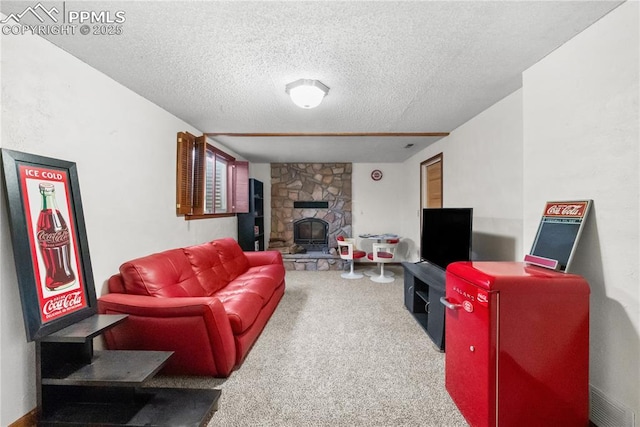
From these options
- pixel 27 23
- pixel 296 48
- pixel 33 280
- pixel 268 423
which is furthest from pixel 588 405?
pixel 27 23

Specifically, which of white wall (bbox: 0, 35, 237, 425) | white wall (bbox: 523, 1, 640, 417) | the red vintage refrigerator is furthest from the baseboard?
white wall (bbox: 523, 1, 640, 417)

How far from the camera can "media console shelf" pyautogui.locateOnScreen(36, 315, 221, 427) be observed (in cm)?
136

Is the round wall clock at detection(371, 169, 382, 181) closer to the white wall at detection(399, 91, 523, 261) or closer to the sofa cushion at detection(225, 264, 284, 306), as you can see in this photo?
the white wall at detection(399, 91, 523, 261)

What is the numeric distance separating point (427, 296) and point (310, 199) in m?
3.52

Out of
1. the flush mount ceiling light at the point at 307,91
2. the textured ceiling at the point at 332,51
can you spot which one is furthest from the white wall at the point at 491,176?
the flush mount ceiling light at the point at 307,91

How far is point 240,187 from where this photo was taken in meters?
4.51

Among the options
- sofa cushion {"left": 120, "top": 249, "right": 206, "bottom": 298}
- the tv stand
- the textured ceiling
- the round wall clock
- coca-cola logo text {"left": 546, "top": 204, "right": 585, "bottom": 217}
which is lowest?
the tv stand

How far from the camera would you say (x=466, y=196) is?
305 cm

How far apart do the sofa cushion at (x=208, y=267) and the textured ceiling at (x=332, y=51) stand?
151 cm

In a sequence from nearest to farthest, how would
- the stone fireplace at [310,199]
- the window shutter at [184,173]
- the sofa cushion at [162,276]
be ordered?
the sofa cushion at [162,276] → the window shutter at [184,173] → the stone fireplace at [310,199]

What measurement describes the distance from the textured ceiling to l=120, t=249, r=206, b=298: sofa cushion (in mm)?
1472

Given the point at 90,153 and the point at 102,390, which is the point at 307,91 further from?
the point at 102,390

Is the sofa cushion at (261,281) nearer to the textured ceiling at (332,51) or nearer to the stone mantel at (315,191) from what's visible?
the textured ceiling at (332,51)

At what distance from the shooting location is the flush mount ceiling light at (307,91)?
1.99 meters
